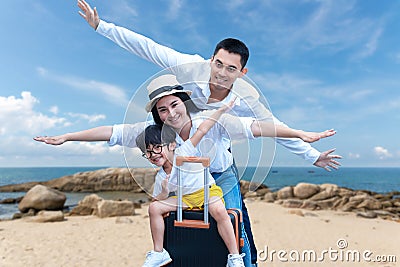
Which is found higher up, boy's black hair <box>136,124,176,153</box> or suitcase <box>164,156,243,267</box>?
boy's black hair <box>136,124,176,153</box>

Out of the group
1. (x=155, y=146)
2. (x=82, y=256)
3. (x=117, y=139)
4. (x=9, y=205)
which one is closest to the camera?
(x=155, y=146)

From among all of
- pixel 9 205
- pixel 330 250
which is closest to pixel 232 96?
pixel 330 250

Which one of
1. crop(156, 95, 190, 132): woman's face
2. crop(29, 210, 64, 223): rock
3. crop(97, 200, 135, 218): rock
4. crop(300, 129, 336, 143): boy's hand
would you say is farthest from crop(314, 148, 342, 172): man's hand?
crop(29, 210, 64, 223): rock

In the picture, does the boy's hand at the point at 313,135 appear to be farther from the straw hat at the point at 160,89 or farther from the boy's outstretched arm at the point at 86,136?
the boy's outstretched arm at the point at 86,136

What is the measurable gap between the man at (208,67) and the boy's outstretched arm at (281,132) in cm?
5

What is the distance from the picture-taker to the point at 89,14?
2.12 meters

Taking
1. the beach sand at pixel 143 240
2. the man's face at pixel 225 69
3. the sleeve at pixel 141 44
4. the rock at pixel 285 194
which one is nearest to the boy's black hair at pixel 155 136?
the man's face at pixel 225 69

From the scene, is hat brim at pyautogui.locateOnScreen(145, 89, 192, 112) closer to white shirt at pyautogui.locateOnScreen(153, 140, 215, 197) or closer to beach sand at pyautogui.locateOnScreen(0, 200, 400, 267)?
white shirt at pyautogui.locateOnScreen(153, 140, 215, 197)

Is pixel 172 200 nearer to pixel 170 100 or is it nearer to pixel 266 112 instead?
pixel 170 100

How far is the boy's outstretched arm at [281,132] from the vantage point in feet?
6.32

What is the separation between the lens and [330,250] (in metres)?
5.79

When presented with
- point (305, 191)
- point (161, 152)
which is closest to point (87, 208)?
point (305, 191)

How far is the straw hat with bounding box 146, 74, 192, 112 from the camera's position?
1846mm

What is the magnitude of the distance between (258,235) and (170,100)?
5305mm
